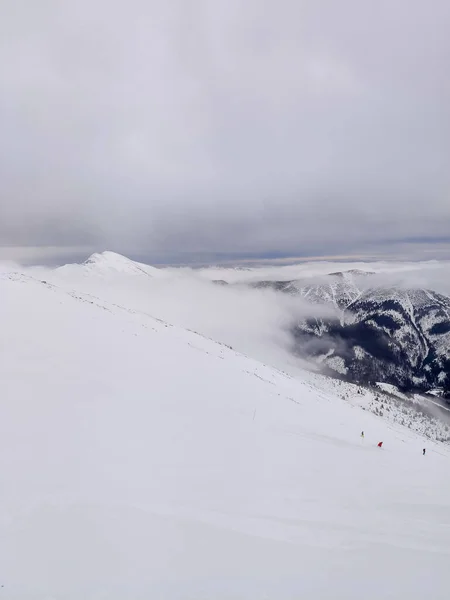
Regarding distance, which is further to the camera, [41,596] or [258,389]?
[258,389]

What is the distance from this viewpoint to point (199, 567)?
7.21 m

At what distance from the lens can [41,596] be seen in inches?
234

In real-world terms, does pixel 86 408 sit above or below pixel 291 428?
above

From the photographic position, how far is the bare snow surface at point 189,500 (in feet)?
22.7

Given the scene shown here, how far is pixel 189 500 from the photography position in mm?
9578

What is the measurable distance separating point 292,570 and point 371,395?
192785 millimetres

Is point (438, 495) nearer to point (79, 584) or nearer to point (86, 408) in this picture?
point (79, 584)

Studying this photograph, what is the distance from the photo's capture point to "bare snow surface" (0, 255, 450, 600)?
6.93 meters

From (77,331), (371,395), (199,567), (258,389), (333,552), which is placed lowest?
(371,395)

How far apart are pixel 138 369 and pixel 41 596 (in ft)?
53.0

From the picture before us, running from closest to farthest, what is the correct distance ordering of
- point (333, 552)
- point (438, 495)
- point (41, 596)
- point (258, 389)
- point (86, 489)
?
1. point (41, 596)
2. point (333, 552)
3. point (86, 489)
4. point (438, 495)
5. point (258, 389)

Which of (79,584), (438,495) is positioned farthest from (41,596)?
(438,495)

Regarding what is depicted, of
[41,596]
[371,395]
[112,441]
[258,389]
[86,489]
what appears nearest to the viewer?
[41,596]

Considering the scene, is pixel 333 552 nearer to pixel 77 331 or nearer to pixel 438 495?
pixel 438 495
